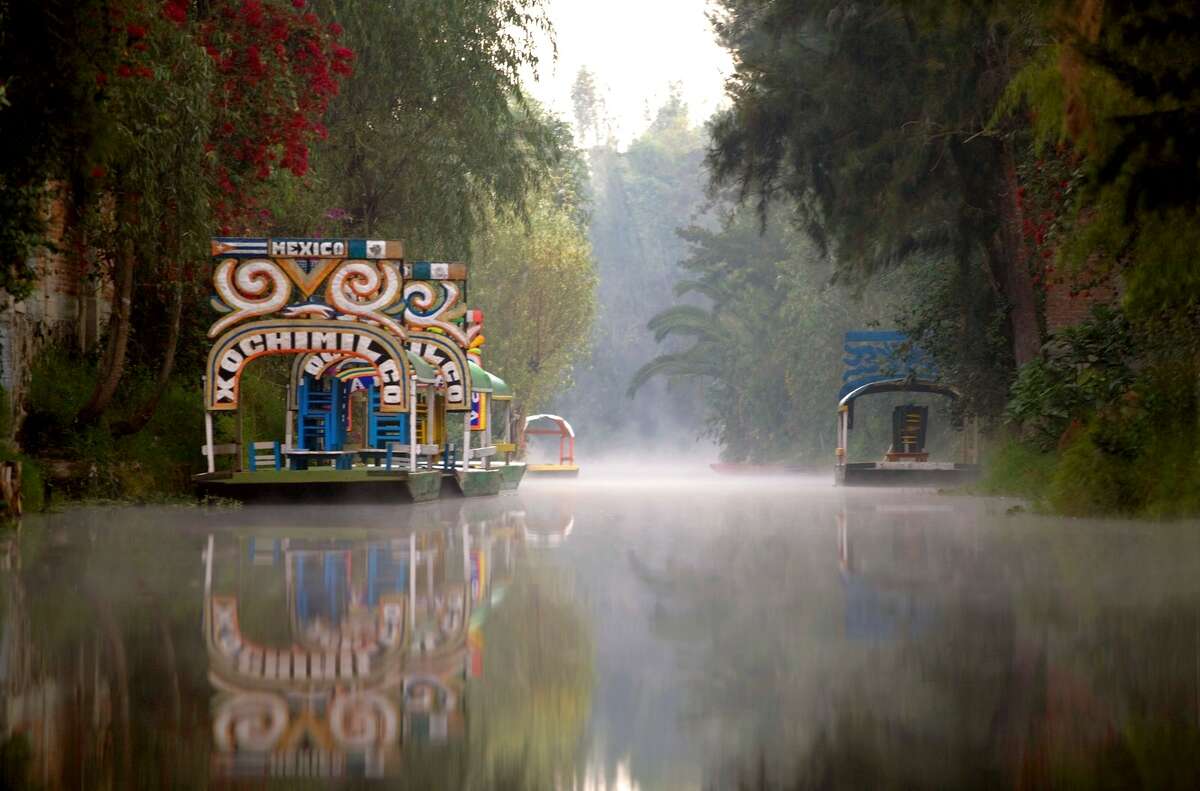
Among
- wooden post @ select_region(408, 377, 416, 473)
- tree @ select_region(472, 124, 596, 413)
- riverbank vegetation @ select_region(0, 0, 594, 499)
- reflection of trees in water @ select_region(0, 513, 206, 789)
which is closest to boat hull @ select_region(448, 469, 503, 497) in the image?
riverbank vegetation @ select_region(0, 0, 594, 499)

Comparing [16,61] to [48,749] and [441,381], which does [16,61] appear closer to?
[48,749]

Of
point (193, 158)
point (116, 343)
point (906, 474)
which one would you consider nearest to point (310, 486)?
point (116, 343)

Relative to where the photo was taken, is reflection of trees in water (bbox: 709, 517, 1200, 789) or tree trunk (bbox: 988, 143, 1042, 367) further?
tree trunk (bbox: 988, 143, 1042, 367)

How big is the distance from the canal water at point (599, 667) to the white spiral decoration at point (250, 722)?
0.02 metres

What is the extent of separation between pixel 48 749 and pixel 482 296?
50291 millimetres

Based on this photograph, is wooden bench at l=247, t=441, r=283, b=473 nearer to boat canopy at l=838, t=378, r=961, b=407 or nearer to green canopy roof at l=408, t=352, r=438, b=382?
green canopy roof at l=408, t=352, r=438, b=382

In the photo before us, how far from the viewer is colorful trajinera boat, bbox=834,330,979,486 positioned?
124ft

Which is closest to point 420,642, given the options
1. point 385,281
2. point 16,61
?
point 16,61

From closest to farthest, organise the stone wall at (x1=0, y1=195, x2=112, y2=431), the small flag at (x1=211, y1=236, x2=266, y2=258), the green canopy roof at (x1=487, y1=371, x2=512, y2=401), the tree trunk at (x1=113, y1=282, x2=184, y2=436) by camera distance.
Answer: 1. the stone wall at (x1=0, y1=195, x2=112, y2=431)
2. the tree trunk at (x1=113, y1=282, x2=184, y2=436)
3. the small flag at (x1=211, y1=236, x2=266, y2=258)
4. the green canopy roof at (x1=487, y1=371, x2=512, y2=401)

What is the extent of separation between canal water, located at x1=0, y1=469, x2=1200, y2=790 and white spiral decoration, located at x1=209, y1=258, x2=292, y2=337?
36.2 ft

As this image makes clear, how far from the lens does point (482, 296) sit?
55.3 m

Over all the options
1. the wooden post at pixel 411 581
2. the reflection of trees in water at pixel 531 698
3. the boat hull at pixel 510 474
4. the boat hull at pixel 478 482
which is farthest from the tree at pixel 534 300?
the reflection of trees in water at pixel 531 698

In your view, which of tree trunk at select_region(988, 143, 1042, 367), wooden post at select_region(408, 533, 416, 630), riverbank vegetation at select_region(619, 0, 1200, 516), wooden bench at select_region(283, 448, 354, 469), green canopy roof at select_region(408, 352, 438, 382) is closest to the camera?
wooden post at select_region(408, 533, 416, 630)

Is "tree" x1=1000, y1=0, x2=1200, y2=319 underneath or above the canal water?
above
